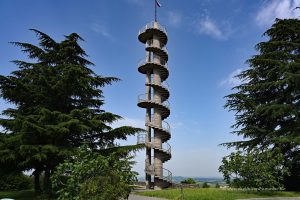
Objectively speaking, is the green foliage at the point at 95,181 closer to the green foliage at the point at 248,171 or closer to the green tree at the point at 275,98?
the green foliage at the point at 248,171

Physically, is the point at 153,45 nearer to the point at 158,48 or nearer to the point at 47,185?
the point at 158,48

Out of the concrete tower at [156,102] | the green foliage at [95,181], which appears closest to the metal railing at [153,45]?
the concrete tower at [156,102]

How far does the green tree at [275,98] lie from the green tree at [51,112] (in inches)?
370

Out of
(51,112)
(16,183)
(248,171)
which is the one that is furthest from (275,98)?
(16,183)

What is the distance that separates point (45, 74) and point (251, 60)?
49.9 feet

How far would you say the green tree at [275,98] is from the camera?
Result: 25.3 metres

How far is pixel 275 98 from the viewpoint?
1105 inches

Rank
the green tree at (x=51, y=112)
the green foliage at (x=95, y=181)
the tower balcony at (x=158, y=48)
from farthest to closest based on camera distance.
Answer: the tower balcony at (x=158, y=48)
the green tree at (x=51, y=112)
the green foliage at (x=95, y=181)

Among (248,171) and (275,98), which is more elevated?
Result: (275,98)

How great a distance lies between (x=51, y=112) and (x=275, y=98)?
55.1 feet

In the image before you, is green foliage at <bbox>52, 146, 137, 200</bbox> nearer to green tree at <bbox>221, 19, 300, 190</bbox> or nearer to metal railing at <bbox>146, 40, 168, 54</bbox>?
green tree at <bbox>221, 19, 300, 190</bbox>

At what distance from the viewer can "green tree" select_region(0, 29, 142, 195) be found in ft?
64.7

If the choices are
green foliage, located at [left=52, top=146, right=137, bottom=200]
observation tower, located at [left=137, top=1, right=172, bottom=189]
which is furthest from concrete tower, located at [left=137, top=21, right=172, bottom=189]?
green foliage, located at [left=52, top=146, right=137, bottom=200]

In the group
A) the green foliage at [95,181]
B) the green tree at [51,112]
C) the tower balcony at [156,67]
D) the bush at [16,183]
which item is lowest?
the green foliage at [95,181]
